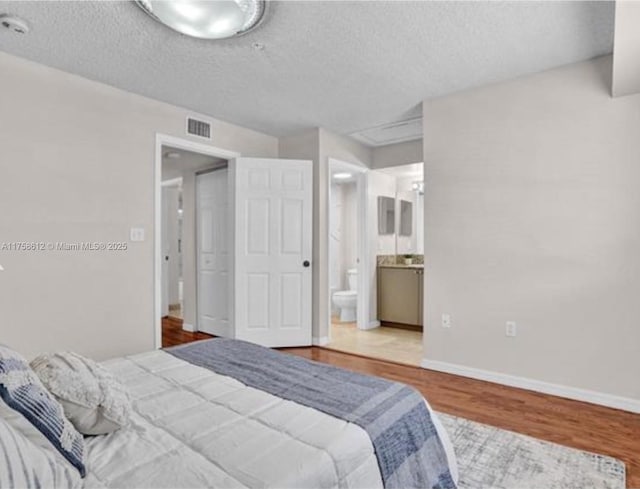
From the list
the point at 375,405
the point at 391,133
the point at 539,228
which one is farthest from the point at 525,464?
the point at 391,133

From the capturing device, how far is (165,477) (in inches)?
36.1

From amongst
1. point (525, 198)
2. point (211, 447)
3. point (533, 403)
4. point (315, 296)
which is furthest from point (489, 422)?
point (315, 296)

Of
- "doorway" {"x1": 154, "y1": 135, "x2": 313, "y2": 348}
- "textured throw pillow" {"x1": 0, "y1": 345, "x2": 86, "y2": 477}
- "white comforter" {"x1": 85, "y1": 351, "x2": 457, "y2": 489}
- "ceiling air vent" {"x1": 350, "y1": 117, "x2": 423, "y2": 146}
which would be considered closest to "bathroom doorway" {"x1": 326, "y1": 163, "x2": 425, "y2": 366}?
"ceiling air vent" {"x1": 350, "y1": 117, "x2": 423, "y2": 146}

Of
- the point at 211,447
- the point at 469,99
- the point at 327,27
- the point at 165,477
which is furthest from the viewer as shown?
the point at 469,99

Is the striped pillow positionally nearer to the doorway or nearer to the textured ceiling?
Answer: the textured ceiling

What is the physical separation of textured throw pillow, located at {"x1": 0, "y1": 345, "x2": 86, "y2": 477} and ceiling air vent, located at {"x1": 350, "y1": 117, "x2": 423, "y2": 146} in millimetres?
3770

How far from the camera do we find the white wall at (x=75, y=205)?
8.49ft

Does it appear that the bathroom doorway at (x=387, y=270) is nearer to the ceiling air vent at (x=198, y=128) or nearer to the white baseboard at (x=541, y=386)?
the white baseboard at (x=541, y=386)

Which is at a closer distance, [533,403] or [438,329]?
[533,403]

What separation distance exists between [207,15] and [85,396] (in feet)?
6.48

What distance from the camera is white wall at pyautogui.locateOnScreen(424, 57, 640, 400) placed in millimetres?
2596

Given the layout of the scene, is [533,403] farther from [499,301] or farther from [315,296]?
[315,296]

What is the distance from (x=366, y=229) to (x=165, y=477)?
425 cm

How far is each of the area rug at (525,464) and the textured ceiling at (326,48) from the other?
95.2 inches
